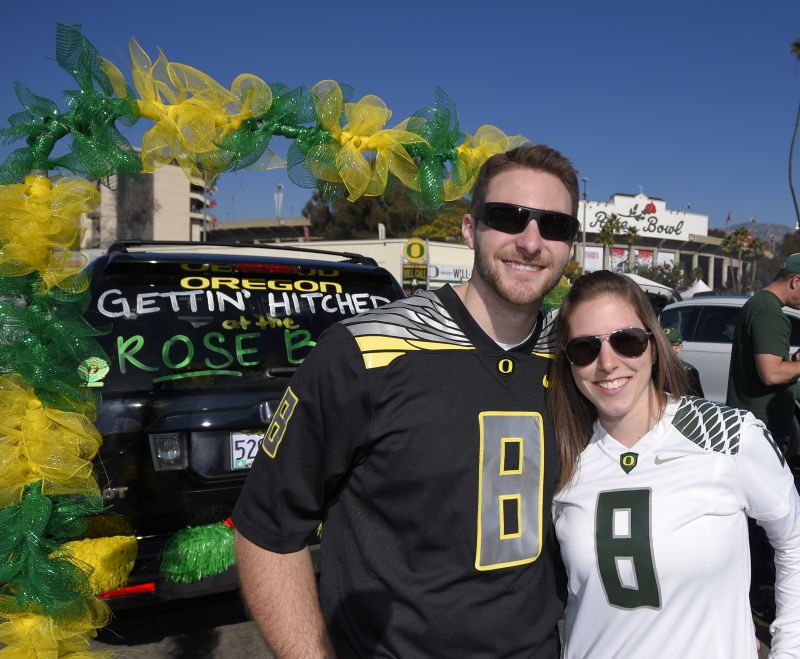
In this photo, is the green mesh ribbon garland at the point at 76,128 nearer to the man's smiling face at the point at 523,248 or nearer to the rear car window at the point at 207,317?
the rear car window at the point at 207,317

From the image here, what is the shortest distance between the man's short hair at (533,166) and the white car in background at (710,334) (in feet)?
22.0

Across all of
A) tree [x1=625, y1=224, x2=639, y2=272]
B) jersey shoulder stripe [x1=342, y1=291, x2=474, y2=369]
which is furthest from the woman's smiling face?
tree [x1=625, y1=224, x2=639, y2=272]

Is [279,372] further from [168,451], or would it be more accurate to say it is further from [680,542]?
[680,542]

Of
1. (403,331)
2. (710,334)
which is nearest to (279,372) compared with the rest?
(403,331)

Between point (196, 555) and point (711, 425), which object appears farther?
point (196, 555)

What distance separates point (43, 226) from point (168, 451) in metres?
1.17

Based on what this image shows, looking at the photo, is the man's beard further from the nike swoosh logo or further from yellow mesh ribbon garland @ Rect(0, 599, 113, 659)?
yellow mesh ribbon garland @ Rect(0, 599, 113, 659)

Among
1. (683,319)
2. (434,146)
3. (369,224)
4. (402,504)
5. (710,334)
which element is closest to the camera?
(402,504)

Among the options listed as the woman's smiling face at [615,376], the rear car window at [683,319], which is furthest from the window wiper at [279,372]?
the rear car window at [683,319]

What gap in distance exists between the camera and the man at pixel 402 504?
1.60m

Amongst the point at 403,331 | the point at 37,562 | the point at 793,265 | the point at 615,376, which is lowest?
the point at 37,562

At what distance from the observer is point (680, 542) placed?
1.69m

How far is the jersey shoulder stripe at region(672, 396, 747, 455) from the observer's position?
1766 millimetres

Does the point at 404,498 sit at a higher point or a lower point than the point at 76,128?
lower
